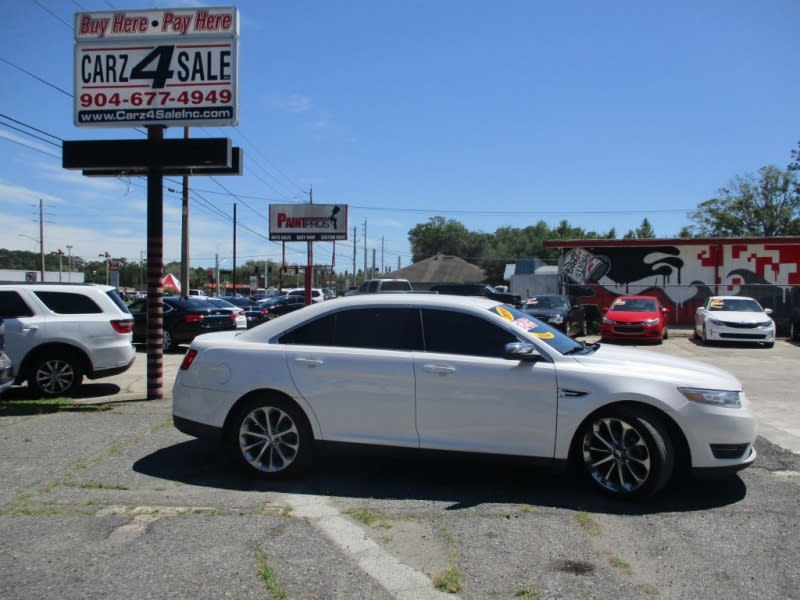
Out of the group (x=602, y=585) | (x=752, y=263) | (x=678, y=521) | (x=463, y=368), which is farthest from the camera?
(x=752, y=263)

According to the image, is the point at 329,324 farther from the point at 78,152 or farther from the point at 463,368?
the point at 78,152

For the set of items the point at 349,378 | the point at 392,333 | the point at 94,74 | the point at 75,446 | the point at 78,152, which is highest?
the point at 94,74

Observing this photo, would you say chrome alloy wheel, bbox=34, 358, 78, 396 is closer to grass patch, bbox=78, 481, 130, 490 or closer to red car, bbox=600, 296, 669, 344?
grass patch, bbox=78, 481, 130, 490

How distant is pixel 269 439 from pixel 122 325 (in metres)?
5.53

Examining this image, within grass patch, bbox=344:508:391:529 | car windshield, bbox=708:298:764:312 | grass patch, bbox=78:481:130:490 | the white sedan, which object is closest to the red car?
car windshield, bbox=708:298:764:312

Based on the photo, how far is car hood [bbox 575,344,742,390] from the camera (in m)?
4.98

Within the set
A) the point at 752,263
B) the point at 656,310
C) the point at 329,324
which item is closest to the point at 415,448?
the point at 329,324

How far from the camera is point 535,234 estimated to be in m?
110

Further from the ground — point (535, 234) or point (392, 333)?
point (535, 234)

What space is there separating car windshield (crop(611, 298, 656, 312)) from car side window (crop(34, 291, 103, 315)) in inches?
597

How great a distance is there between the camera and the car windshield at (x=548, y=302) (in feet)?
69.1

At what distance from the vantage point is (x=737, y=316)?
18812mm

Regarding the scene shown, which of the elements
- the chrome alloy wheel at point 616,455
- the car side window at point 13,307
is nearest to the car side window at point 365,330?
the chrome alloy wheel at point 616,455

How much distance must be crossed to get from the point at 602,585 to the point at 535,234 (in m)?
109
